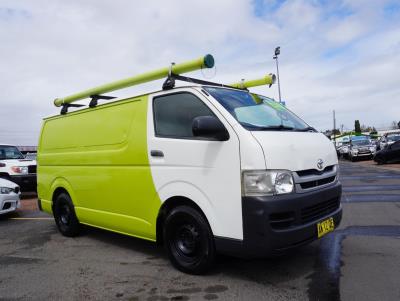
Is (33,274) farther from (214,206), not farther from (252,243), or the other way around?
(252,243)

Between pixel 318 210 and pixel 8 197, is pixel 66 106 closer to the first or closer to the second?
pixel 8 197

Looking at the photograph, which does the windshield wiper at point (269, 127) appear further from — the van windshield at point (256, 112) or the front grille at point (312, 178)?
the front grille at point (312, 178)

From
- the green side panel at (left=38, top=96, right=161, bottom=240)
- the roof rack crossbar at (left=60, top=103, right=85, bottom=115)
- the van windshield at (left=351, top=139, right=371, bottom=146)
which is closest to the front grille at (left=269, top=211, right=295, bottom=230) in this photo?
the green side panel at (left=38, top=96, right=161, bottom=240)

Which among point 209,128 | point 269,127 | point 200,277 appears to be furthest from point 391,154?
point 209,128

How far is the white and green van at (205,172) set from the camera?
3639mm

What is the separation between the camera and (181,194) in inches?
165

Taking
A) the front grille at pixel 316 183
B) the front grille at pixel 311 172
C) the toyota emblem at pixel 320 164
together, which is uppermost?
the toyota emblem at pixel 320 164

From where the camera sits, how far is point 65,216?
661 cm

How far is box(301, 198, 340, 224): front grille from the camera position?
12.5ft

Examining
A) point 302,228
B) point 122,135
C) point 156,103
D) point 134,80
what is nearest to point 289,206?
point 302,228

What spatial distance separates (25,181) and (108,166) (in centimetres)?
851

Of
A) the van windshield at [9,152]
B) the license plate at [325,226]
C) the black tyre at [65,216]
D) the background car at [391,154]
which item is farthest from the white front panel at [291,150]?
the background car at [391,154]

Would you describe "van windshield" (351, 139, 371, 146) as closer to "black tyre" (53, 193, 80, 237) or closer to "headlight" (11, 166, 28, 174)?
"headlight" (11, 166, 28, 174)

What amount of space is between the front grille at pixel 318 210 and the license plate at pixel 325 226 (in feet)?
0.25
